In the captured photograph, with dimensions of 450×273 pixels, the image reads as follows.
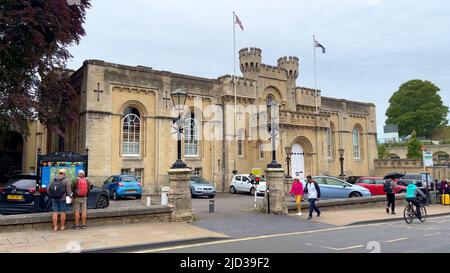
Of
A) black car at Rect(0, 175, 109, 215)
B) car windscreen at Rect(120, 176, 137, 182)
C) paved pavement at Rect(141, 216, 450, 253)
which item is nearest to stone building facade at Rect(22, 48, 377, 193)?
car windscreen at Rect(120, 176, 137, 182)

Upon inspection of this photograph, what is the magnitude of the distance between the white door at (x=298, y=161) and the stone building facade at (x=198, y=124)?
0.09 m

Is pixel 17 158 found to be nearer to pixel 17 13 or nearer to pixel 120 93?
pixel 120 93

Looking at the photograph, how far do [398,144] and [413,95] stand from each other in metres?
10.2

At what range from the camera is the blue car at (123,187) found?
21394mm

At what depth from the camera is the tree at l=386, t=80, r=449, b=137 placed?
221 feet

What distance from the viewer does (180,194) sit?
13.3 metres

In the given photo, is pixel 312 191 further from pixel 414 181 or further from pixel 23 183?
pixel 414 181

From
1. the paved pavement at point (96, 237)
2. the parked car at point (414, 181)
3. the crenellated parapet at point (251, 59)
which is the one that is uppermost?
the crenellated parapet at point (251, 59)

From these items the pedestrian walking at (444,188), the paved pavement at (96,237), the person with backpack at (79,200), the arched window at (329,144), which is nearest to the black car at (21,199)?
the person with backpack at (79,200)

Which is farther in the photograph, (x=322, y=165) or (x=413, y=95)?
(x=413, y=95)

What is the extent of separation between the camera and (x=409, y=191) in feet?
48.0

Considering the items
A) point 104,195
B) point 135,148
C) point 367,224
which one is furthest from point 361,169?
point 104,195

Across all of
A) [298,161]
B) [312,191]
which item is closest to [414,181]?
[298,161]

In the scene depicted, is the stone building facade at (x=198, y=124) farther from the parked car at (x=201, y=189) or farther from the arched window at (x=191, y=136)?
the parked car at (x=201, y=189)
